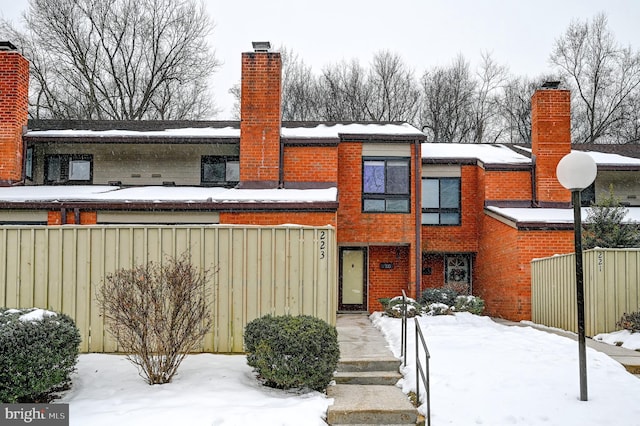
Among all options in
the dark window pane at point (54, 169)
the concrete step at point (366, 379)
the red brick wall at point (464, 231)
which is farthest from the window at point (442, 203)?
the concrete step at point (366, 379)

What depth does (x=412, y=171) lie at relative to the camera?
17906mm

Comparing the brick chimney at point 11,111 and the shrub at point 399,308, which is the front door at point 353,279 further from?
the brick chimney at point 11,111

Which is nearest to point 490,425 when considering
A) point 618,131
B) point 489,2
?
point 489,2

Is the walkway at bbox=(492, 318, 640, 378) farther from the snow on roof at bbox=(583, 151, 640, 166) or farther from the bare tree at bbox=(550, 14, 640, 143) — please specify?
the bare tree at bbox=(550, 14, 640, 143)

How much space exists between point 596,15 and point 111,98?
26.6 metres

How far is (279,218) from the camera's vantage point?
14547 mm

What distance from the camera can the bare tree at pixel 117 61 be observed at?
3028 centimetres

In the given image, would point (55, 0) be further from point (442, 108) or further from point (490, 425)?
point (490, 425)

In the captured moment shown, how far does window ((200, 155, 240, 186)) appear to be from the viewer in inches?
714

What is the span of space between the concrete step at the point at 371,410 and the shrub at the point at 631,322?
5582 millimetres

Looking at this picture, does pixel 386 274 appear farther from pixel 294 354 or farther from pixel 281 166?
→ pixel 294 354

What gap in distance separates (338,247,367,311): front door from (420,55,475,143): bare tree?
18710 millimetres

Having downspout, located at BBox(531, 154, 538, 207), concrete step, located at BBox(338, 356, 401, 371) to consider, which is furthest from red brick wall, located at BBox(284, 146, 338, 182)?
concrete step, located at BBox(338, 356, 401, 371)

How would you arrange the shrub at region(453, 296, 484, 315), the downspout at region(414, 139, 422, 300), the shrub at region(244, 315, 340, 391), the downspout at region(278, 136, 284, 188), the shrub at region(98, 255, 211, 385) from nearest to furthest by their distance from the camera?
the shrub at region(244, 315, 340, 391) → the shrub at region(98, 255, 211, 385) → the shrub at region(453, 296, 484, 315) → the downspout at region(278, 136, 284, 188) → the downspout at region(414, 139, 422, 300)
